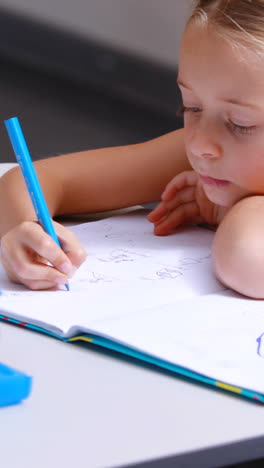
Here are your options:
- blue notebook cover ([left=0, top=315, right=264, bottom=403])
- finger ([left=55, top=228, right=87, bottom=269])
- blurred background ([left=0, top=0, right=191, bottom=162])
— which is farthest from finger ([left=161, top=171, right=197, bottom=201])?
blurred background ([left=0, top=0, right=191, bottom=162])

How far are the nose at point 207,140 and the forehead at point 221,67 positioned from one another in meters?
0.03

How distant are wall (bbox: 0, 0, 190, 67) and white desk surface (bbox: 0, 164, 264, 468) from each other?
1.30m

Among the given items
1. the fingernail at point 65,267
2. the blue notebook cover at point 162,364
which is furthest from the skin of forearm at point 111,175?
the blue notebook cover at point 162,364

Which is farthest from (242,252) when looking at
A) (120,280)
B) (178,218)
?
(178,218)

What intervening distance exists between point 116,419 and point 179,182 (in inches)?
18.1

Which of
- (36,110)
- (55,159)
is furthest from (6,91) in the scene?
(55,159)

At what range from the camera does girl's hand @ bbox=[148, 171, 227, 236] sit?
85 cm

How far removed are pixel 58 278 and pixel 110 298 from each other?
0.04 m

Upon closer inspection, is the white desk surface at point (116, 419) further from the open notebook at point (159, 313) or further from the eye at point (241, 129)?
the eye at point (241, 129)

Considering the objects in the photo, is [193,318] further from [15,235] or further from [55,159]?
[55,159]

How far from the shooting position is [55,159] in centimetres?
Result: 93

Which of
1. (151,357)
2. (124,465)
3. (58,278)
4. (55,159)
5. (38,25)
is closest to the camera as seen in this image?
(124,465)

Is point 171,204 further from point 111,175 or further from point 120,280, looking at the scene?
point 120,280

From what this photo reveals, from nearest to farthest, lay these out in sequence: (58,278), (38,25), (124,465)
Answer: (124,465)
(58,278)
(38,25)
